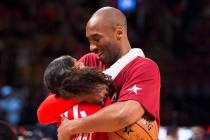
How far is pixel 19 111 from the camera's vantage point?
8938mm

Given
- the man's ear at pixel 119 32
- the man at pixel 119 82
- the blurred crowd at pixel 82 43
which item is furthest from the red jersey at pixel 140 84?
the blurred crowd at pixel 82 43

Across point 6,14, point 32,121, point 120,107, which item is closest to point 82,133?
point 120,107

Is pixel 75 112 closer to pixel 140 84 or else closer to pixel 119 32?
pixel 140 84

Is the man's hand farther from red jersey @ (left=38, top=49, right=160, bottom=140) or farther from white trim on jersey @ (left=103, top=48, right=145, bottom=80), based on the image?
white trim on jersey @ (left=103, top=48, right=145, bottom=80)

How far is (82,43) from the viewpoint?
10508 millimetres

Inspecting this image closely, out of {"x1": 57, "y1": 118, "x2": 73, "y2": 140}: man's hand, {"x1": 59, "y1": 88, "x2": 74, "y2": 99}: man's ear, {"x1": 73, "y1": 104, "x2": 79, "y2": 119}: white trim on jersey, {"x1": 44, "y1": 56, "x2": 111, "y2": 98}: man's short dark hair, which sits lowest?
{"x1": 57, "y1": 118, "x2": 73, "y2": 140}: man's hand

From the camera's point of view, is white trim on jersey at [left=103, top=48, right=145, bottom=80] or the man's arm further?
white trim on jersey at [left=103, top=48, right=145, bottom=80]

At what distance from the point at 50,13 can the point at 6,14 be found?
2.41 feet

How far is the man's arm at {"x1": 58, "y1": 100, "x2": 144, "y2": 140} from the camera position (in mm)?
2873

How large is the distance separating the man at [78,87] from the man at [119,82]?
0.07 m

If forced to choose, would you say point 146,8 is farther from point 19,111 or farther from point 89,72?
point 89,72

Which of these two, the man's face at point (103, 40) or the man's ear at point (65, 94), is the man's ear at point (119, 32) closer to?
the man's face at point (103, 40)

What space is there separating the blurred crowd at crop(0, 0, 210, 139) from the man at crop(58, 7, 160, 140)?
5624 mm

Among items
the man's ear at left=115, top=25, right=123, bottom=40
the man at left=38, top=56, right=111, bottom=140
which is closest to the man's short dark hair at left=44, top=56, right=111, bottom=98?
the man at left=38, top=56, right=111, bottom=140
